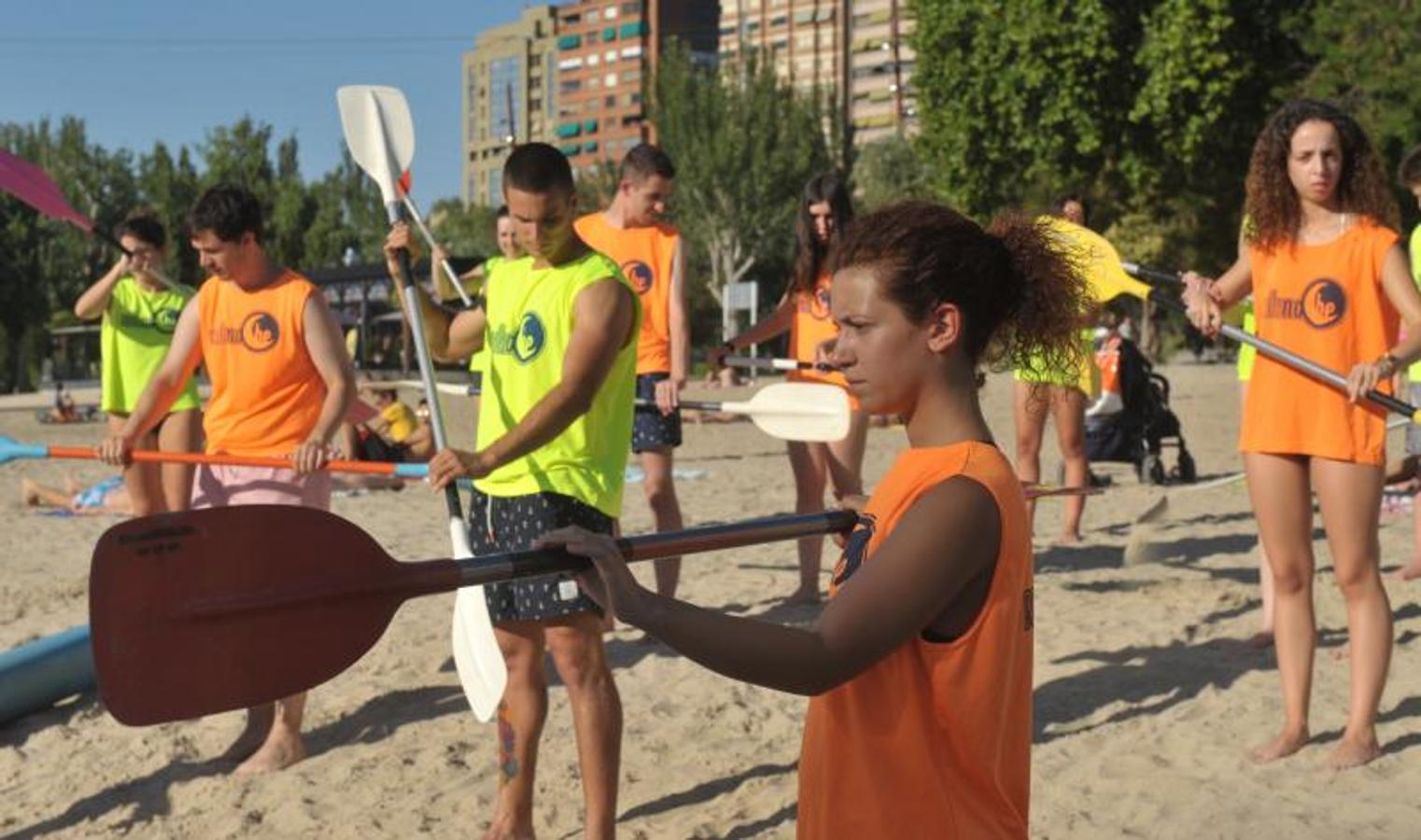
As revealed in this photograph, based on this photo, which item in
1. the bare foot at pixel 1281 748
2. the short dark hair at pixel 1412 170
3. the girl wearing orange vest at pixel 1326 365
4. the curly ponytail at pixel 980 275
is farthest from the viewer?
the short dark hair at pixel 1412 170

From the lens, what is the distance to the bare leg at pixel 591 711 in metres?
4.11

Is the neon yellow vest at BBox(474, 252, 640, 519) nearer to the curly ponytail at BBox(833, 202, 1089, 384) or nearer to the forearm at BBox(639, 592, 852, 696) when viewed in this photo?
the curly ponytail at BBox(833, 202, 1089, 384)

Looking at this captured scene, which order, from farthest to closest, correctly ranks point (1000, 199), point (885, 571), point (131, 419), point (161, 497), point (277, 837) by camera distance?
point (1000, 199) → point (161, 497) → point (131, 419) → point (277, 837) → point (885, 571)

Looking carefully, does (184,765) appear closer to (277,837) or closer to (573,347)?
(277,837)

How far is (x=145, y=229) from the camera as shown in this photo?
7879 mm

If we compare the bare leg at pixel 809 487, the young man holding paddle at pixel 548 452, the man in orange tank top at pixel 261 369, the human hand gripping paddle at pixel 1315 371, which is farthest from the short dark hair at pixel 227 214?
the human hand gripping paddle at pixel 1315 371

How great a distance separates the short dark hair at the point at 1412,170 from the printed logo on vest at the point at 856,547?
554cm

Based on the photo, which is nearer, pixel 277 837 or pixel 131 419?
pixel 277 837

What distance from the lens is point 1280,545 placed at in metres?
4.84

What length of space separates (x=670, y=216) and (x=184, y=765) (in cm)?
5084

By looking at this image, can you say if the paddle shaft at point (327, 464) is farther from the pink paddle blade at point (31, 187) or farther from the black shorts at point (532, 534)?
the pink paddle blade at point (31, 187)

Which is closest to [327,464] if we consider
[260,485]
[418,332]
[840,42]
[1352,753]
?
[260,485]

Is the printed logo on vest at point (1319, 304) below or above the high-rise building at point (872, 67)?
below

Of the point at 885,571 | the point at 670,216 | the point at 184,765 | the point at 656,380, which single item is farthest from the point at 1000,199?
the point at 885,571
